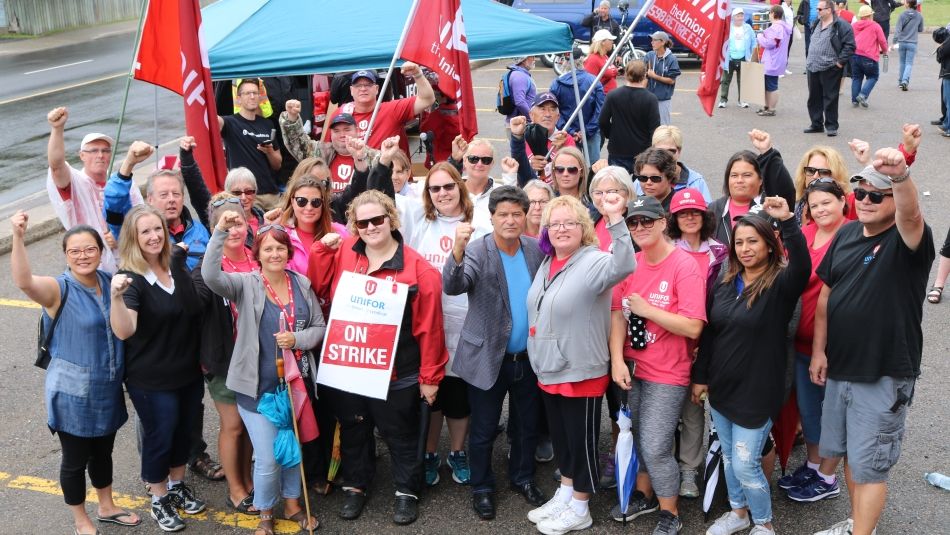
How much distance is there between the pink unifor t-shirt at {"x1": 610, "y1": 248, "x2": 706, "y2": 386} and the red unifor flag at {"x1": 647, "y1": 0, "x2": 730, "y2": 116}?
9.86 feet

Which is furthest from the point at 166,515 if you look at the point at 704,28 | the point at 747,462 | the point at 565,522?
the point at 704,28

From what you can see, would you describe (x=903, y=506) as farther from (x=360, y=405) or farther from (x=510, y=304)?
(x=360, y=405)

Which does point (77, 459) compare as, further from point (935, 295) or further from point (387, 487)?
point (935, 295)

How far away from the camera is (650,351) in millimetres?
4652

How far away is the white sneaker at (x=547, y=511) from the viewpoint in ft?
16.0

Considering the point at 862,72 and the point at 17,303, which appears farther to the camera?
the point at 862,72

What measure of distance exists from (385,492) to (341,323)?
3.65 ft

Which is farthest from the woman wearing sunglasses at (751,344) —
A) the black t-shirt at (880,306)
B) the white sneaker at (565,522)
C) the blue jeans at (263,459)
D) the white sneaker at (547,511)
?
the blue jeans at (263,459)

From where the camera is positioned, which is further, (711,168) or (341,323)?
(711,168)

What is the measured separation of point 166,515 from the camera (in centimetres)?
490

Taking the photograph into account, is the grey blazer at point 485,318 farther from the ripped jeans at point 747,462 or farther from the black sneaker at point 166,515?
the black sneaker at point 166,515

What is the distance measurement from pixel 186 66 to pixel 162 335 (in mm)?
2173

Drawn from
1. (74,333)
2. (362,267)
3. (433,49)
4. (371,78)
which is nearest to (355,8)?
(371,78)

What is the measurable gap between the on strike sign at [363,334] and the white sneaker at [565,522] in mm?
1106
